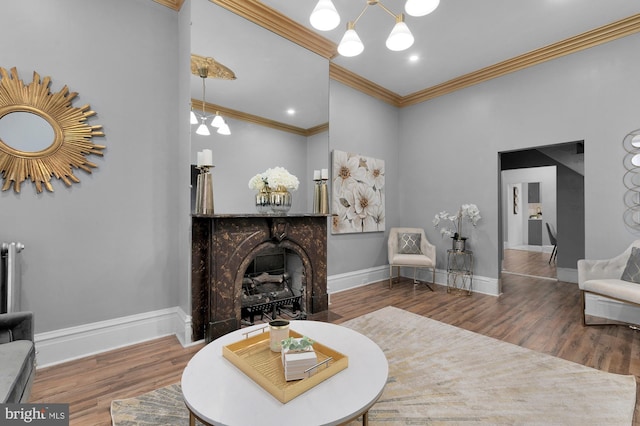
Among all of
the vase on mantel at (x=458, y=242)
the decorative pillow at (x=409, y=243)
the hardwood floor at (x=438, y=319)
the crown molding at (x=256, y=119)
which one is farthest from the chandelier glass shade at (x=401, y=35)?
the decorative pillow at (x=409, y=243)

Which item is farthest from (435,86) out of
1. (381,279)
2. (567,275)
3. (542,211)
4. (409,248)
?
(542,211)

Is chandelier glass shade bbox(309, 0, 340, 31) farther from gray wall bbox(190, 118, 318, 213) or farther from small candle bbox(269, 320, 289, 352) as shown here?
Answer: small candle bbox(269, 320, 289, 352)

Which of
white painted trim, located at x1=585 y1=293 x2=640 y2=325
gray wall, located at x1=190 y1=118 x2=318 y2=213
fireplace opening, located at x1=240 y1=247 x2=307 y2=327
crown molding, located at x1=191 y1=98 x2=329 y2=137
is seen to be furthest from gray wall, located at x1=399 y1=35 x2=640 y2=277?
fireplace opening, located at x1=240 y1=247 x2=307 y2=327

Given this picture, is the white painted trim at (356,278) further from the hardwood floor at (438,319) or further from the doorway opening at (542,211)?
the doorway opening at (542,211)

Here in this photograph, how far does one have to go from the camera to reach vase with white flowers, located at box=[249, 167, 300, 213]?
9.78ft

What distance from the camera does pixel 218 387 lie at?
1.25m

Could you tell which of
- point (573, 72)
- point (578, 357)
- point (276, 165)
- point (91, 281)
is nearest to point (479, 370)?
point (578, 357)

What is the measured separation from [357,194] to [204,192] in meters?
2.56

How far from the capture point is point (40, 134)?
224 cm

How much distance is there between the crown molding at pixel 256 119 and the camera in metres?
2.68

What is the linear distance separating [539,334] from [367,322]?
167 cm

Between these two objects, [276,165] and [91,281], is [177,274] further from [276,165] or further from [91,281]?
[276,165]

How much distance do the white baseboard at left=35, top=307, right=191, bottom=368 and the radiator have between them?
0.41 metres

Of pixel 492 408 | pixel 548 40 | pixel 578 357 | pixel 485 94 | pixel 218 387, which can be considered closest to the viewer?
pixel 218 387
